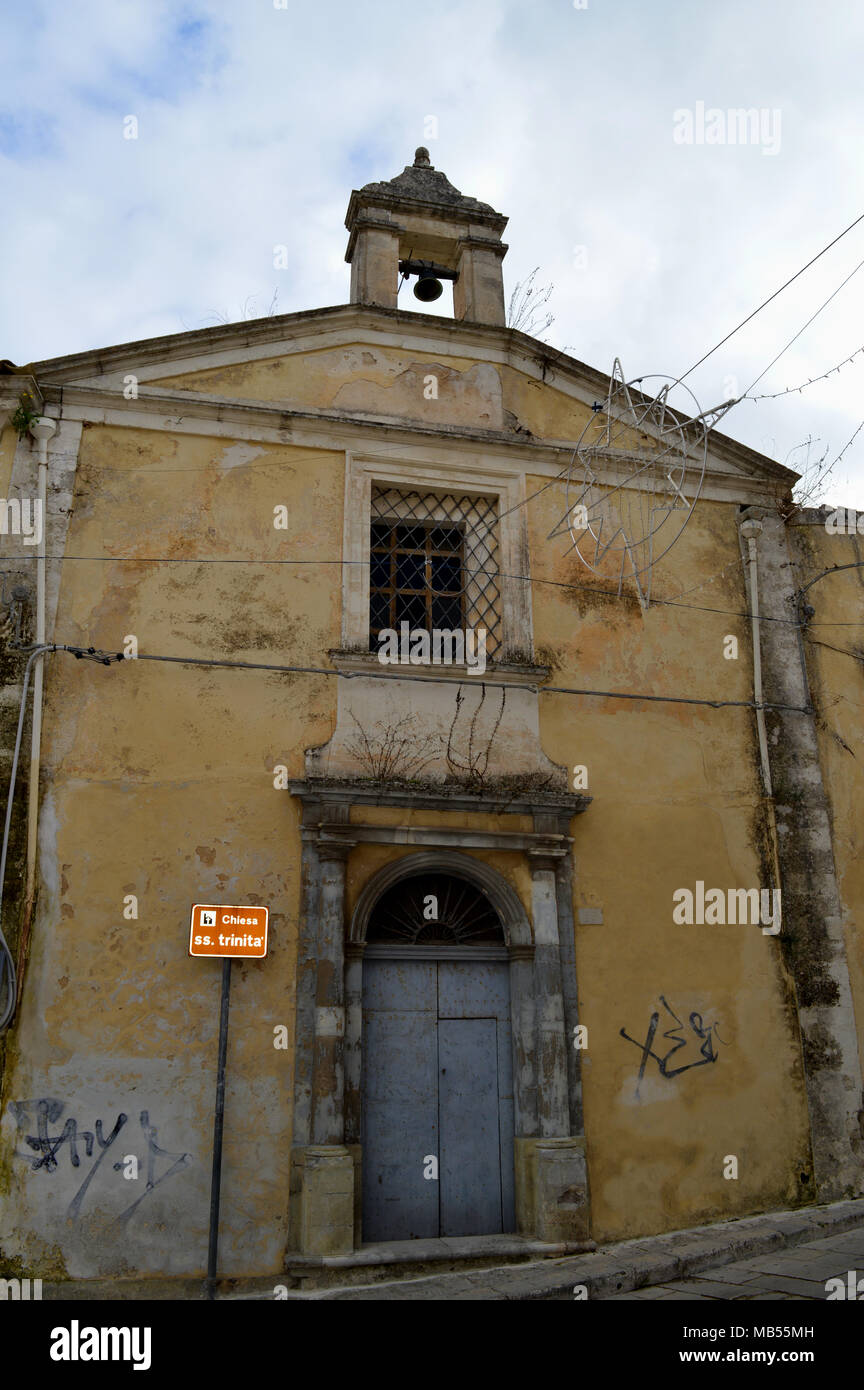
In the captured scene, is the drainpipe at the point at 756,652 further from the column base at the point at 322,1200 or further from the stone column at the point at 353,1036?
the column base at the point at 322,1200

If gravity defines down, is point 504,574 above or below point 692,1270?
above

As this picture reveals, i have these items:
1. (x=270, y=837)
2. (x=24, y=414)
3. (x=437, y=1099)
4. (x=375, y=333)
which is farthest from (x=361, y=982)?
(x=375, y=333)

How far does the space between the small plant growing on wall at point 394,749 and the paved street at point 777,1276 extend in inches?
155

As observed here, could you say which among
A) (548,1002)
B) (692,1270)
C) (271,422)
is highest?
(271,422)

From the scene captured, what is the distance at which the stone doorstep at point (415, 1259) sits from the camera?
6.83m

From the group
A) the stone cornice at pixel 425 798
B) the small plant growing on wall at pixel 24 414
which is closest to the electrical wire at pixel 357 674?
the stone cornice at pixel 425 798

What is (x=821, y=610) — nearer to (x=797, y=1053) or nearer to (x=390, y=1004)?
(x=797, y=1053)

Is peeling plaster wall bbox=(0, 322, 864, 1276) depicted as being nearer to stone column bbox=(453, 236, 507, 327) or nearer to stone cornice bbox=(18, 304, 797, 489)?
stone cornice bbox=(18, 304, 797, 489)

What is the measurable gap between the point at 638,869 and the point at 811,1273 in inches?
121

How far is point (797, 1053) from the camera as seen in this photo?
337 inches

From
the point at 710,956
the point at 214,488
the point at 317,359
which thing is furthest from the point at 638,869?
the point at 317,359

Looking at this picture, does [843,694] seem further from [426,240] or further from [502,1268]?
[426,240]

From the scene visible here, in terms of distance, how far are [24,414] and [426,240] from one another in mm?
4541

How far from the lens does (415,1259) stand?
6992 millimetres
